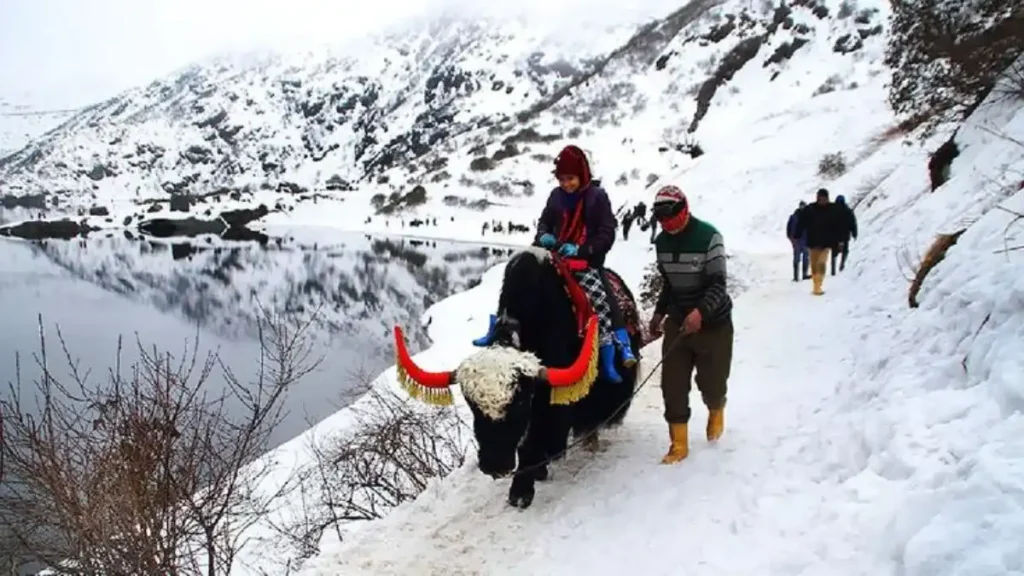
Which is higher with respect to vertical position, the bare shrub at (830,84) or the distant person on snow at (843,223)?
the bare shrub at (830,84)

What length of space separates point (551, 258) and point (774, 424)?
222 cm

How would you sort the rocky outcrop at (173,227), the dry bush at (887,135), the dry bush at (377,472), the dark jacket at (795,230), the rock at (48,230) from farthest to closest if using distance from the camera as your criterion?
the rocky outcrop at (173,227) → the rock at (48,230) → the dry bush at (887,135) → the dark jacket at (795,230) → the dry bush at (377,472)

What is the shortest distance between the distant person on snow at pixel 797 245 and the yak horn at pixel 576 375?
9.78 m

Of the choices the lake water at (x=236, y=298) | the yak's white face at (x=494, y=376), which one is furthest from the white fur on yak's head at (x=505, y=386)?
the lake water at (x=236, y=298)

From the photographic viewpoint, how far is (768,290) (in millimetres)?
13391

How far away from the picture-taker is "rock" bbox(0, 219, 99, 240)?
8750 centimetres

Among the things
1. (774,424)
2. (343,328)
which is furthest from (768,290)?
(343,328)

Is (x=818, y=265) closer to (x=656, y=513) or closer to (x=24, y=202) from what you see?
(x=656, y=513)

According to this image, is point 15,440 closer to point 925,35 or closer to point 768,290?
point 768,290

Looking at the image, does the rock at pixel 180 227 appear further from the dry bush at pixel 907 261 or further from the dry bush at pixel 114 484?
the dry bush at pixel 114 484

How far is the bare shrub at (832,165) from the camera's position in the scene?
1080 inches

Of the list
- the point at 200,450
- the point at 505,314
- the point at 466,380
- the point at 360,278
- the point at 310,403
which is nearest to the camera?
the point at 466,380

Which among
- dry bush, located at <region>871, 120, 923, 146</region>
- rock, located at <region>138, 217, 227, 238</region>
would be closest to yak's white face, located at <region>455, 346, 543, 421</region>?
dry bush, located at <region>871, 120, 923, 146</region>

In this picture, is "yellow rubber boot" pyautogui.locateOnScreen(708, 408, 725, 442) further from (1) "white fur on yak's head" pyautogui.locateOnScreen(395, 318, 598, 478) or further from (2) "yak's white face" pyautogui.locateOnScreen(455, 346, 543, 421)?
(2) "yak's white face" pyautogui.locateOnScreen(455, 346, 543, 421)
